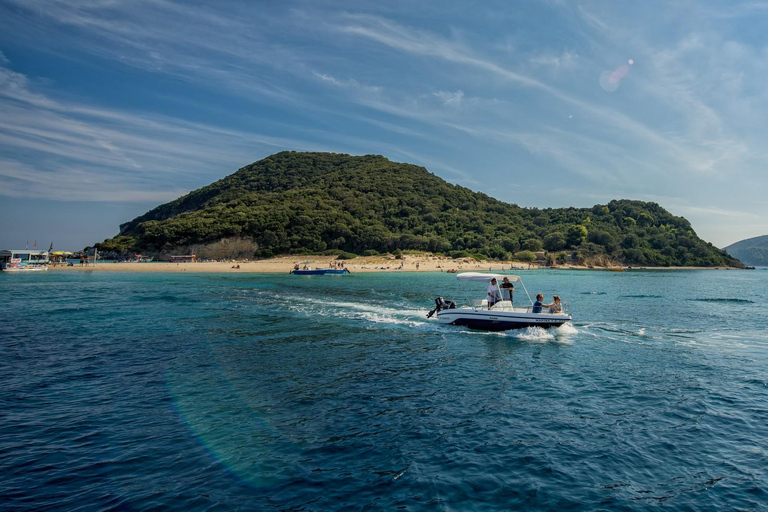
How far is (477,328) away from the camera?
24.8 metres

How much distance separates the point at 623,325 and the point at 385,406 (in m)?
21.7

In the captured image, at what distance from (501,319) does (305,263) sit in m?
83.0

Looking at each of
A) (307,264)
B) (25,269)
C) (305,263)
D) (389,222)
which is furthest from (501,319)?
(389,222)

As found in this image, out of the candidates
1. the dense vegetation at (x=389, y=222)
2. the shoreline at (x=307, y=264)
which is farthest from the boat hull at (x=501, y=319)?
the dense vegetation at (x=389, y=222)

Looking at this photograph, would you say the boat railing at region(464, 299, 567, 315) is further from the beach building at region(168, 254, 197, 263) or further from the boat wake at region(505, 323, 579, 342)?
the beach building at region(168, 254, 197, 263)

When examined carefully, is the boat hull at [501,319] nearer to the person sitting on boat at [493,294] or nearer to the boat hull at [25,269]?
the person sitting on boat at [493,294]

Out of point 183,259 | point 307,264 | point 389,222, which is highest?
point 389,222

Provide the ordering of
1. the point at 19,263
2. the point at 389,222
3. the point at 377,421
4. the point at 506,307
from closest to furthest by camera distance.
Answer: the point at 377,421 < the point at 506,307 < the point at 19,263 < the point at 389,222

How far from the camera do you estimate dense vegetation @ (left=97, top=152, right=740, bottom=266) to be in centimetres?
11856

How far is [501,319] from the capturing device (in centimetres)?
2389

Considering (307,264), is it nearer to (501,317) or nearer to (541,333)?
(501,317)

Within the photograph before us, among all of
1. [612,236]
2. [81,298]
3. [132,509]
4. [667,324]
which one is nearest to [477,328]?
[667,324]

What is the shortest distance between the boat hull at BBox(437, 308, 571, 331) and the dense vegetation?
90.6 metres

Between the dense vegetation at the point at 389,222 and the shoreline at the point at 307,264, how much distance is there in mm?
6267
